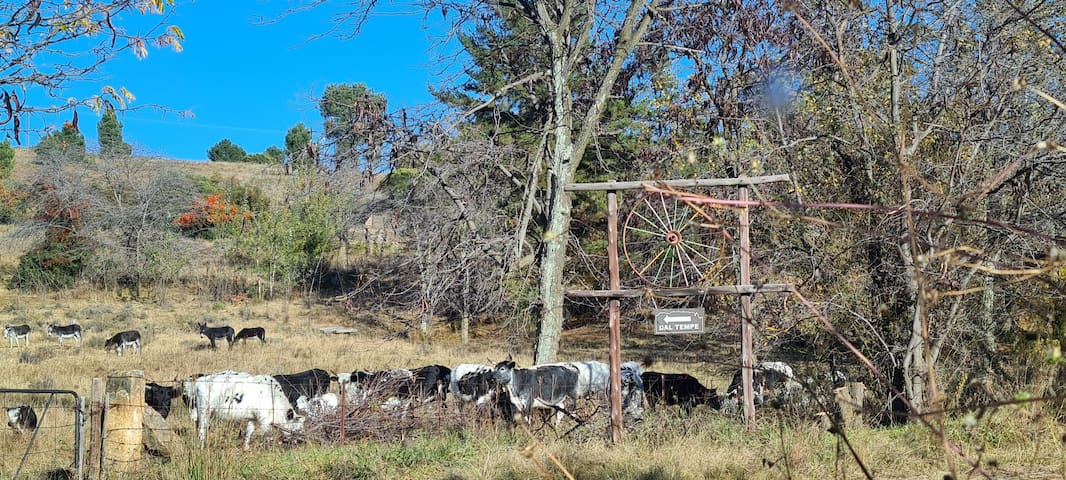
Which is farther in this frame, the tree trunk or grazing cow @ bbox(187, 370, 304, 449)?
the tree trunk

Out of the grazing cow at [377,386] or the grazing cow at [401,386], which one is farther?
the grazing cow at [401,386]

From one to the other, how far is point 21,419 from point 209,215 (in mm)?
39316

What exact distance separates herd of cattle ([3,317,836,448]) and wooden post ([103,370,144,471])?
144 centimetres

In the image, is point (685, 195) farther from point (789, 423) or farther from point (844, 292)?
point (844, 292)

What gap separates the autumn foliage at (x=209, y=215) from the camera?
47719 mm

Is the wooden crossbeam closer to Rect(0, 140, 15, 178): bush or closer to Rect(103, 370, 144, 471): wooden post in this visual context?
Rect(103, 370, 144, 471): wooden post

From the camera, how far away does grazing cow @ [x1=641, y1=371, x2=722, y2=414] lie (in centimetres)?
Result: 1310

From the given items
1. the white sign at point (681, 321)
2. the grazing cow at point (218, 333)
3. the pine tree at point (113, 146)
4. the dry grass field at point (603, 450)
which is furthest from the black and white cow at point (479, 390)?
the pine tree at point (113, 146)

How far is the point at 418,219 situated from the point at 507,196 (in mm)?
3271

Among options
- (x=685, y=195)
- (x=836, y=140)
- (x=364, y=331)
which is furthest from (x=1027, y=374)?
(x=364, y=331)

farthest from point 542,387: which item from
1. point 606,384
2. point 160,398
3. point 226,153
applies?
point 226,153

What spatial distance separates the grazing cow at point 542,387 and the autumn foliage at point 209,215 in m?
37.1

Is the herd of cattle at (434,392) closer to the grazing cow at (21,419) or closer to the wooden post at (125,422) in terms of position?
the grazing cow at (21,419)

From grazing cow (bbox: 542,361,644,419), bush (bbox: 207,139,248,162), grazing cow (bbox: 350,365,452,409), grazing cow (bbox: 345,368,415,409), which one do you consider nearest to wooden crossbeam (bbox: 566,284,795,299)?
grazing cow (bbox: 542,361,644,419)
